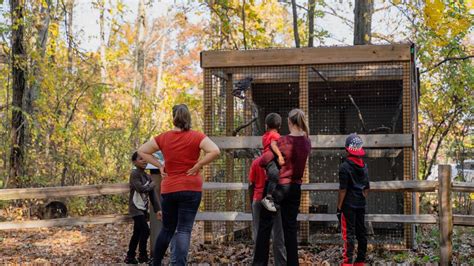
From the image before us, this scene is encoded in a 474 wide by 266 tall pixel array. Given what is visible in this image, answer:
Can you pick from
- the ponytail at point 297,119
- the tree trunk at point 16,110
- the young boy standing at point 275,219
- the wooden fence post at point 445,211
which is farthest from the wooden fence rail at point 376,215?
the tree trunk at point 16,110

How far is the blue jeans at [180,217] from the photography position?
A: 223 inches

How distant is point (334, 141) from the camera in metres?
7.89

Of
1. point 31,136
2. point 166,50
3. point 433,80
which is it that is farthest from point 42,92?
point 166,50

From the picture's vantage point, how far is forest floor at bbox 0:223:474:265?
24.3 feet

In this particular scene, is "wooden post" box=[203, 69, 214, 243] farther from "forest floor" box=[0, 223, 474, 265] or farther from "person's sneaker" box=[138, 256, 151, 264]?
"person's sneaker" box=[138, 256, 151, 264]

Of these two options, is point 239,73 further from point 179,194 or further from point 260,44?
point 260,44

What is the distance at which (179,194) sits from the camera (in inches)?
222

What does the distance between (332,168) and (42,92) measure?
792 cm

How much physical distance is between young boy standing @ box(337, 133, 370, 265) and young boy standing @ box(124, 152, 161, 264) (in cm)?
224

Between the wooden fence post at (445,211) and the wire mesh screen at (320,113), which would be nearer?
the wooden fence post at (445,211)

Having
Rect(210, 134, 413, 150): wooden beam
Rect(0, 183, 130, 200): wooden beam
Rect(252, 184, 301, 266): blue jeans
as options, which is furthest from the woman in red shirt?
Rect(210, 134, 413, 150): wooden beam

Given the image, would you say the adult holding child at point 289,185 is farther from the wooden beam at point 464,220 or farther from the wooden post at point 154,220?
the wooden beam at point 464,220

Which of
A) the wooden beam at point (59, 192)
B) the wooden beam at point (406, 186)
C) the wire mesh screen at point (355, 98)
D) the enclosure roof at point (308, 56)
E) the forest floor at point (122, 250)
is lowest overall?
the forest floor at point (122, 250)

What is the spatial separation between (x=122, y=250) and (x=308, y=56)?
13.2ft
